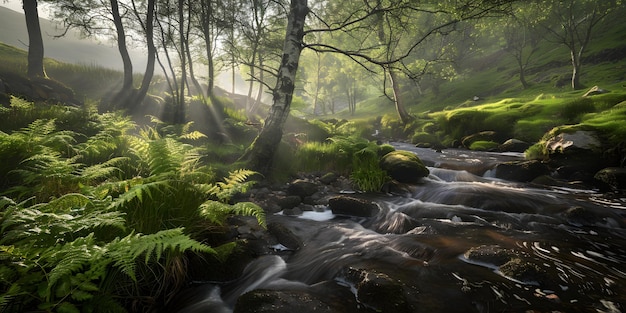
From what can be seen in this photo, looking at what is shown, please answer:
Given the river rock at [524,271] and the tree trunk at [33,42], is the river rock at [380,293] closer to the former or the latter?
the river rock at [524,271]

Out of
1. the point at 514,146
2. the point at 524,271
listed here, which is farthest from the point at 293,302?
the point at 514,146

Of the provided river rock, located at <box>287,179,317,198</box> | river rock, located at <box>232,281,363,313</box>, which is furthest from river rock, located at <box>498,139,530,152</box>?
river rock, located at <box>232,281,363,313</box>

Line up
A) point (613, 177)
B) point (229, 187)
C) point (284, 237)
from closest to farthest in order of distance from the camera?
1. point (229, 187)
2. point (284, 237)
3. point (613, 177)

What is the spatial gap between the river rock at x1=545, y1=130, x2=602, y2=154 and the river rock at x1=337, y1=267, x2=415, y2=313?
8968mm

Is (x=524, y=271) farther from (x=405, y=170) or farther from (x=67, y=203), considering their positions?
(x=405, y=170)

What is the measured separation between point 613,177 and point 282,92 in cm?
872

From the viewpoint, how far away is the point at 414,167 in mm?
8500

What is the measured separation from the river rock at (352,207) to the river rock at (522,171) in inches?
205

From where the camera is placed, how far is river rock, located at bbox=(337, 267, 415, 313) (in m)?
2.72

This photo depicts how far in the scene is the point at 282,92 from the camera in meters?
7.42

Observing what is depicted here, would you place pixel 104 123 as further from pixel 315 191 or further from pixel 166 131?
pixel 315 191

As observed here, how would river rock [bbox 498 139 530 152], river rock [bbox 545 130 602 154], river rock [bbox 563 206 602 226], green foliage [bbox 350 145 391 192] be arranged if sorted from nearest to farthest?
1. river rock [bbox 563 206 602 226]
2. green foliage [bbox 350 145 391 192]
3. river rock [bbox 545 130 602 154]
4. river rock [bbox 498 139 530 152]

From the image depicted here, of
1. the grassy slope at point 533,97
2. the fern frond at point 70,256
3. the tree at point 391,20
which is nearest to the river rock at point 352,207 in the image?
the tree at point 391,20

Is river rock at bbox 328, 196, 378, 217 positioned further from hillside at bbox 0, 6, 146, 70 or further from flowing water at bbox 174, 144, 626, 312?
hillside at bbox 0, 6, 146, 70
